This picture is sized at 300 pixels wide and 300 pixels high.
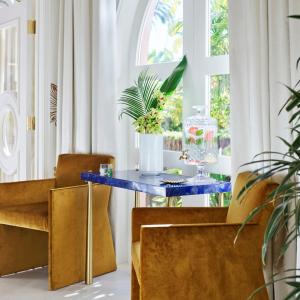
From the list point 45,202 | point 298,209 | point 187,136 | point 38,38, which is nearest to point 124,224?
point 45,202

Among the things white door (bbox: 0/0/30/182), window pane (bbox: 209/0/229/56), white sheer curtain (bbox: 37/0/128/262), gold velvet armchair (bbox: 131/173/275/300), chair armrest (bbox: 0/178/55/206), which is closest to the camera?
gold velvet armchair (bbox: 131/173/275/300)

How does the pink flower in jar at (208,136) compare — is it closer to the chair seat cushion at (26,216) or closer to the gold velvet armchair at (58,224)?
the gold velvet armchair at (58,224)

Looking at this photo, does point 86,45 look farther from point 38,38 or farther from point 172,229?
point 172,229

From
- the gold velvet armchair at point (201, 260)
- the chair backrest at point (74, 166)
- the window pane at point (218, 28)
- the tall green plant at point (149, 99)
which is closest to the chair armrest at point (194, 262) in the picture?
the gold velvet armchair at point (201, 260)

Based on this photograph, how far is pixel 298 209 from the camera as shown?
117 centimetres

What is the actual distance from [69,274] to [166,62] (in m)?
1.49

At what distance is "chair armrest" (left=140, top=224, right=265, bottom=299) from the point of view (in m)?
1.84

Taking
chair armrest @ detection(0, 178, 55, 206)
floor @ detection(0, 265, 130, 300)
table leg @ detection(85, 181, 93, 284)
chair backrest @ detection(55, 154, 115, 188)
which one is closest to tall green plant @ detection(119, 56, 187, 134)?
chair backrest @ detection(55, 154, 115, 188)

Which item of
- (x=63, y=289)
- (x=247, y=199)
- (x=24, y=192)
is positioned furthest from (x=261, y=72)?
(x=24, y=192)

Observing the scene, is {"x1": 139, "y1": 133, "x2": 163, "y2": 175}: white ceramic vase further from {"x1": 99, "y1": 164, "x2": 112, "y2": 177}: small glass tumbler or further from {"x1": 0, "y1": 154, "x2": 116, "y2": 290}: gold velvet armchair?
{"x1": 0, "y1": 154, "x2": 116, "y2": 290}: gold velvet armchair

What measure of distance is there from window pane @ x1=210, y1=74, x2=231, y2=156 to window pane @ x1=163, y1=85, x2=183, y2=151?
306 millimetres

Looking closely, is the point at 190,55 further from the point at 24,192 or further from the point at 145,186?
the point at 24,192

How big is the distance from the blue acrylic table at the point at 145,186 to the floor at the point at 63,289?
11 cm

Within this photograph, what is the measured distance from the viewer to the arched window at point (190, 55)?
2.88 meters
